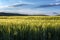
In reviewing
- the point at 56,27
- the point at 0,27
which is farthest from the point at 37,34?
the point at 0,27

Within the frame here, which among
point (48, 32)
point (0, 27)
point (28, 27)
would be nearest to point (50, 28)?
point (48, 32)

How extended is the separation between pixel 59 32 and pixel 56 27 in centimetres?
9

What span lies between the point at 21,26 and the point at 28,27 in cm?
15

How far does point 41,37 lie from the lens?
11.9 ft

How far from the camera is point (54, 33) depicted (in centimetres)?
363

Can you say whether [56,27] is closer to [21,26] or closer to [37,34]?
[37,34]

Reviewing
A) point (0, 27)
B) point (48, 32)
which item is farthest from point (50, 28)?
point (0, 27)

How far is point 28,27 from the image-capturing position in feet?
11.9

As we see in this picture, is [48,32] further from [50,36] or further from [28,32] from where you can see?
[28,32]

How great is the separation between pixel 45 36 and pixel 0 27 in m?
0.71

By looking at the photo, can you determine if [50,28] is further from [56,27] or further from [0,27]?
[0,27]

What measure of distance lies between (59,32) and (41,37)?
0.28m

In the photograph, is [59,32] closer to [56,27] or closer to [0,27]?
[56,27]

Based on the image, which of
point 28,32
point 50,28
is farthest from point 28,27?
point 50,28
